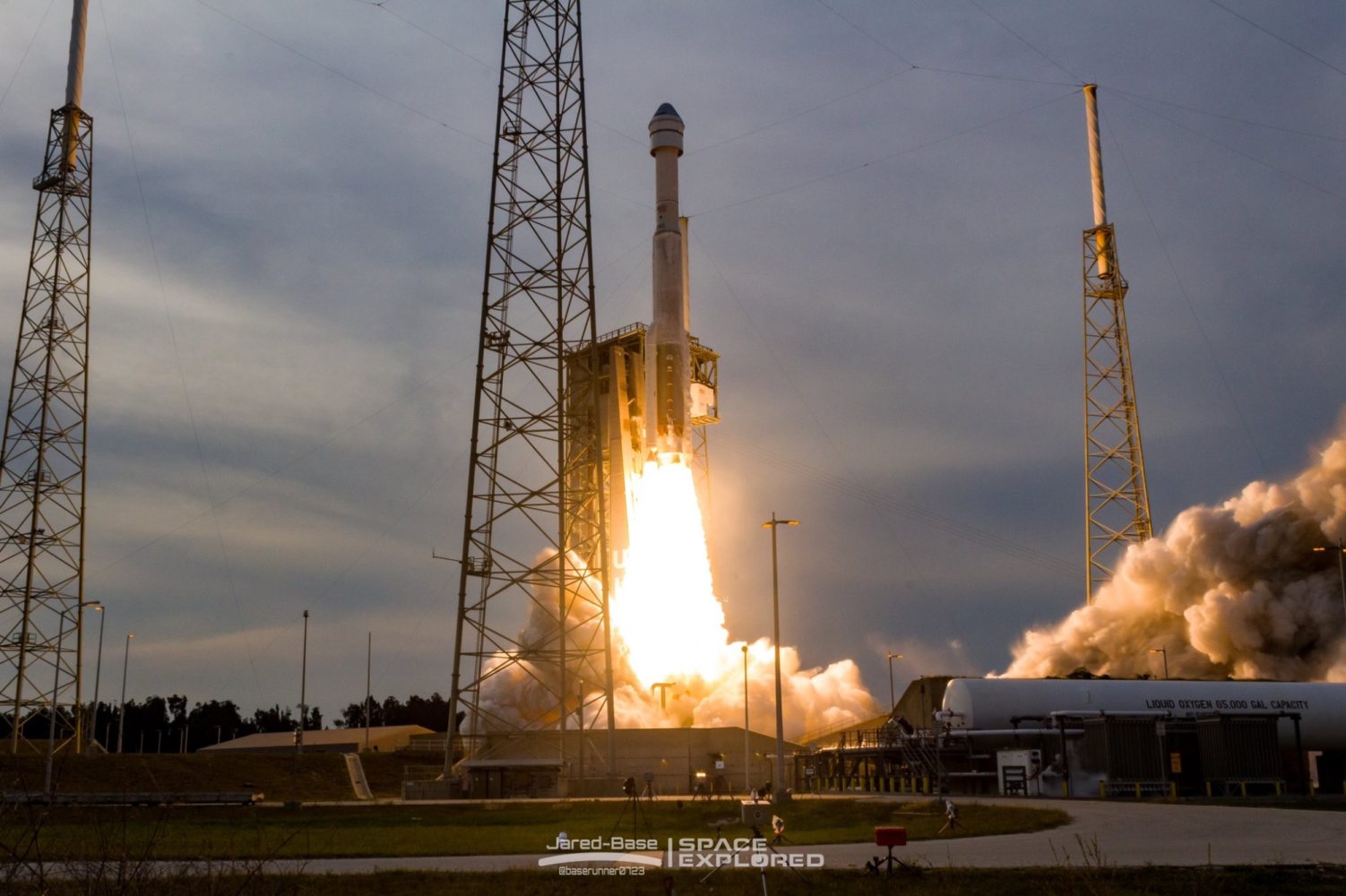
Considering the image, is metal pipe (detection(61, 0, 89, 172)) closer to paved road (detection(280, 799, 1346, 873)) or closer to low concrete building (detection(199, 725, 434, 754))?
paved road (detection(280, 799, 1346, 873))

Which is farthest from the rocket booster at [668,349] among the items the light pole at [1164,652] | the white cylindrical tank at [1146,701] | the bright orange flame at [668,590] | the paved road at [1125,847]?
the paved road at [1125,847]

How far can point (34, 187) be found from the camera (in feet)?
214

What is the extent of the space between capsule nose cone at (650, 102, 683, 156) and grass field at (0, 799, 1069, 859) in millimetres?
41060

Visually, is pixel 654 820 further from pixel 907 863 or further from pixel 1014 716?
pixel 1014 716

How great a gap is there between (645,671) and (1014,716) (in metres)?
28.8

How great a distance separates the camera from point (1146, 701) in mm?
57844

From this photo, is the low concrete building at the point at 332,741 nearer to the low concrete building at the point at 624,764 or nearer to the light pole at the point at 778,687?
the low concrete building at the point at 624,764

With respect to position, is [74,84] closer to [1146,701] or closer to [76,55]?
[76,55]

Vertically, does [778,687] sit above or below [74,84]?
below

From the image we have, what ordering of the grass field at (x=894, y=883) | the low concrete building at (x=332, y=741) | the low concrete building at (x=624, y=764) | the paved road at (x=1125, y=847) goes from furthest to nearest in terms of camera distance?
the low concrete building at (x=332, y=741) → the low concrete building at (x=624, y=764) → the paved road at (x=1125, y=847) → the grass field at (x=894, y=883)

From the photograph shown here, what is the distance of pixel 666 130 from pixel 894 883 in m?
60.6

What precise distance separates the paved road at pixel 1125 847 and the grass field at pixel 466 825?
1.51 m

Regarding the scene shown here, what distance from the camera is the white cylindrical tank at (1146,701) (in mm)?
56594

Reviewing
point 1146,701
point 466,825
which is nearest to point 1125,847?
point 466,825
